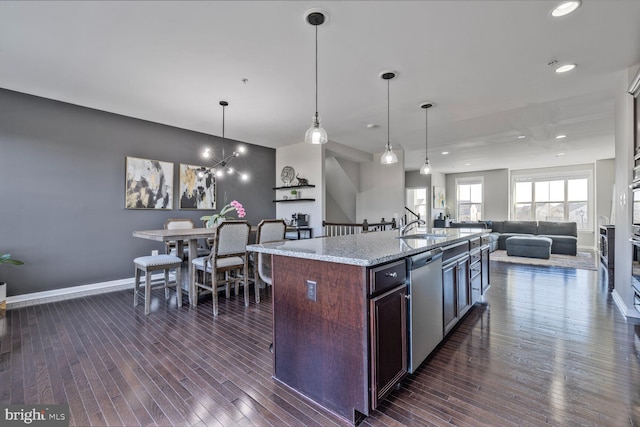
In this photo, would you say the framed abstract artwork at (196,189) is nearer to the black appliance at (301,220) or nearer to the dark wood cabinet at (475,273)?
the black appliance at (301,220)

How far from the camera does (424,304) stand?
1.97 m

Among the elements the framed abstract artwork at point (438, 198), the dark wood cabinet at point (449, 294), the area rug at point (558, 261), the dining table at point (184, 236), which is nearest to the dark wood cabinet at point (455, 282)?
the dark wood cabinet at point (449, 294)

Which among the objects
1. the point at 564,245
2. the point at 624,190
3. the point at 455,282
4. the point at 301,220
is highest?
the point at 624,190

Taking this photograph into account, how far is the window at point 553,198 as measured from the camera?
8.68m

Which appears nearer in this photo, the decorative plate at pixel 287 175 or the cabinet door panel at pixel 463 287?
the cabinet door panel at pixel 463 287

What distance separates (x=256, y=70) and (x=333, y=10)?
1.17m

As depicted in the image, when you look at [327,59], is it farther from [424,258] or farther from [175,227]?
[175,227]

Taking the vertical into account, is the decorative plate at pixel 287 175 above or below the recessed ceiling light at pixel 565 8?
below

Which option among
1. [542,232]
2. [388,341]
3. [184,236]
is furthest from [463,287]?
[542,232]

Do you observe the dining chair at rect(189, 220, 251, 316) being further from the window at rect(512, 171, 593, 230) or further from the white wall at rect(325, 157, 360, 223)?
the window at rect(512, 171, 593, 230)

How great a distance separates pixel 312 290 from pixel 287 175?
15.9 ft

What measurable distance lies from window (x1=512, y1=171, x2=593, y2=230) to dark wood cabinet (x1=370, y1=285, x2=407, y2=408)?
9886 millimetres

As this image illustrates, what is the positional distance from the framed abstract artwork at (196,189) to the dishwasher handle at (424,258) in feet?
13.3

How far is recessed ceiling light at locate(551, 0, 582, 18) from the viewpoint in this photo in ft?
6.57
